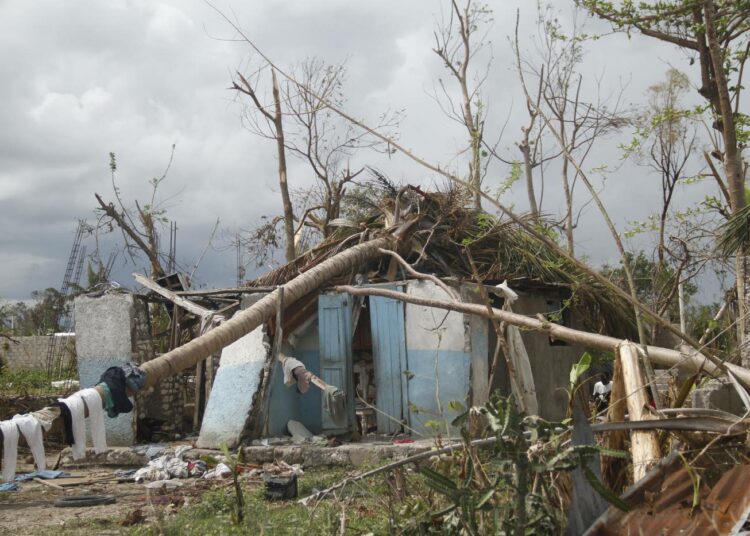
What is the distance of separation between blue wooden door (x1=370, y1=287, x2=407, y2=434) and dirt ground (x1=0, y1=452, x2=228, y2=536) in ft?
9.62

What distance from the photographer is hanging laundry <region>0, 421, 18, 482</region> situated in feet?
21.6

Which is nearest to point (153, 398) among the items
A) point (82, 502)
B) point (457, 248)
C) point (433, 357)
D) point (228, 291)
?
point (228, 291)

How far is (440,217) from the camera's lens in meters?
11.7

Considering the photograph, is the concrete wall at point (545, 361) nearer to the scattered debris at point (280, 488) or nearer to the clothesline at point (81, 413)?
the scattered debris at point (280, 488)

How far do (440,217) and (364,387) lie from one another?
2946mm

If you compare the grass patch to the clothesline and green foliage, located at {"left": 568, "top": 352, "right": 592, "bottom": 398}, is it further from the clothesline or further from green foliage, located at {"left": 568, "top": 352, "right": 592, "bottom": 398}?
green foliage, located at {"left": 568, "top": 352, "right": 592, "bottom": 398}

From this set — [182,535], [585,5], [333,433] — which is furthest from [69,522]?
[585,5]

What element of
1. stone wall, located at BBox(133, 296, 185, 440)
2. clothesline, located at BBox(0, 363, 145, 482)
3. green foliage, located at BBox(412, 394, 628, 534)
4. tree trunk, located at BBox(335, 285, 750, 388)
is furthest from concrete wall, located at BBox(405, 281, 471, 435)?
green foliage, located at BBox(412, 394, 628, 534)

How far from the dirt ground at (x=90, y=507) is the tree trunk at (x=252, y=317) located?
3.50 ft

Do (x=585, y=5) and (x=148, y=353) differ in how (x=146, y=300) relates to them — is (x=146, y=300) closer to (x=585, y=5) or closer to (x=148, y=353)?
(x=148, y=353)

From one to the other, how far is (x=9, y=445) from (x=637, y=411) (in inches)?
221

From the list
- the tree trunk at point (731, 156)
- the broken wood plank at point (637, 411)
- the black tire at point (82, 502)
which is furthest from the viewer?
the black tire at point (82, 502)

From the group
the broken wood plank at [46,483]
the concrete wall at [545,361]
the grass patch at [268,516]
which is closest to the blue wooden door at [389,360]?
the concrete wall at [545,361]

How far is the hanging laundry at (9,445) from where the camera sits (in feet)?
21.6
